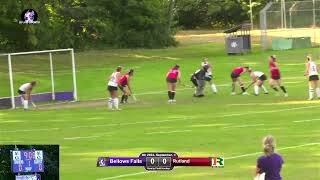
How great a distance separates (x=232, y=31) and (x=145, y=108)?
1216 inches

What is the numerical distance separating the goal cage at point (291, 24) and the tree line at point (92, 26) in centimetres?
1415

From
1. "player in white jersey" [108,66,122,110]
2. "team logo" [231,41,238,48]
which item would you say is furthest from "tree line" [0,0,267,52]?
"player in white jersey" [108,66,122,110]

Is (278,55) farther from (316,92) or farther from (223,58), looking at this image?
(316,92)

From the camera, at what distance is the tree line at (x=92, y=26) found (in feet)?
203

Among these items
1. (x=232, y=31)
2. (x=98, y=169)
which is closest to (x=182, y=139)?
(x=98, y=169)

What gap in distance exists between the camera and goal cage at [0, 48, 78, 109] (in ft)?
116

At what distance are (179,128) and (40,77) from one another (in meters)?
26.6

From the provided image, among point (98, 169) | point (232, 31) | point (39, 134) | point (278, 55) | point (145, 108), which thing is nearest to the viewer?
point (98, 169)

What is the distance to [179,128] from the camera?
22969 millimetres

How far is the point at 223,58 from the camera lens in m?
55.8

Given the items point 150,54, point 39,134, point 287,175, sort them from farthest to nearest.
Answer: point 150,54, point 39,134, point 287,175
